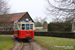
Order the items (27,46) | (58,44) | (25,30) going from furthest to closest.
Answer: (25,30)
(27,46)
(58,44)

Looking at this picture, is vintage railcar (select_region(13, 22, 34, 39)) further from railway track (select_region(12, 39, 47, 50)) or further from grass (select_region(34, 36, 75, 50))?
grass (select_region(34, 36, 75, 50))

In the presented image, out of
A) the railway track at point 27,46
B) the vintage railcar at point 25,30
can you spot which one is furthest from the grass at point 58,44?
the vintage railcar at point 25,30

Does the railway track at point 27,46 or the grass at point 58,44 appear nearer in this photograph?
the grass at point 58,44

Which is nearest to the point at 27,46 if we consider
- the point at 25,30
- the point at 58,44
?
the point at 25,30

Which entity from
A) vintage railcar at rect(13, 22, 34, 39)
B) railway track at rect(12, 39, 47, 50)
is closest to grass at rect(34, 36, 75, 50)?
railway track at rect(12, 39, 47, 50)

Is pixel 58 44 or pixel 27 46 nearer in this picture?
pixel 58 44

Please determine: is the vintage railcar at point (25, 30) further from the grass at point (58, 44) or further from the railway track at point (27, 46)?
the grass at point (58, 44)

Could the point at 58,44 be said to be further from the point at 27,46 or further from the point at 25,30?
the point at 25,30

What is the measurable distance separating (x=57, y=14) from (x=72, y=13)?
1241 millimetres

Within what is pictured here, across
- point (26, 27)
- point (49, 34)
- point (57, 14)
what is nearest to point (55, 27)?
point (49, 34)

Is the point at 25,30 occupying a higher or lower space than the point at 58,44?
higher

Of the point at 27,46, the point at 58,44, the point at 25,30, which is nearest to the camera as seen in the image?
the point at 58,44

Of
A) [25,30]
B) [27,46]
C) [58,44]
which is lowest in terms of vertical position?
[27,46]

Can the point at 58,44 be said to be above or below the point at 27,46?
above
